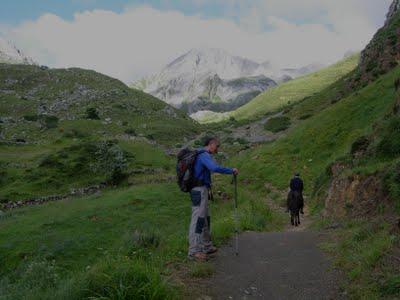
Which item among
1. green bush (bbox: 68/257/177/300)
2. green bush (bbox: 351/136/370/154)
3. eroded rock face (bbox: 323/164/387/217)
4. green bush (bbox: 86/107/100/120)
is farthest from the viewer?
green bush (bbox: 86/107/100/120)

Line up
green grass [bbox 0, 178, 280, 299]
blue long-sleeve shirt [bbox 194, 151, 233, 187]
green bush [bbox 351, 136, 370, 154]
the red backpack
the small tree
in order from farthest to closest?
the small tree
green bush [bbox 351, 136, 370, 154]
the red backpack
blue long-sleeve shirt [bbox 194, 151, 233, 187]
green grass [bbox 0, 178, 280, 299]

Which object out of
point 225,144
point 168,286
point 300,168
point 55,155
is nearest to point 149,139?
point 225,144

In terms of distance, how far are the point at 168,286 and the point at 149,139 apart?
69853mm

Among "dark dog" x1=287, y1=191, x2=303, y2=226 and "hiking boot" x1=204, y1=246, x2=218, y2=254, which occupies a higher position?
"hiking boot" x1=204, y1=246, x2=218, y2=254

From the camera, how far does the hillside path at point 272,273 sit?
8445mm

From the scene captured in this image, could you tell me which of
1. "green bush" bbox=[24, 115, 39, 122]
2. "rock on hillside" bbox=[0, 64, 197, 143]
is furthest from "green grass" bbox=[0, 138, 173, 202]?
"green bush" bbox=[24, 115, 39, 122]

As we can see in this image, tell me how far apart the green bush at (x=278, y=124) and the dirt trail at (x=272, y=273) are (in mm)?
56714

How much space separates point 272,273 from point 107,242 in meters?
15.9

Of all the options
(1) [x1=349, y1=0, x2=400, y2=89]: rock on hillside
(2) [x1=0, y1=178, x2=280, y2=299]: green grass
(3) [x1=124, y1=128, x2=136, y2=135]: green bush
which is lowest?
(2) [x1=0, y1=178, x2=280, y2=299]: green grass

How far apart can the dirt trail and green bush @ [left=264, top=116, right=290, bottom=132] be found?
56714 millimetres

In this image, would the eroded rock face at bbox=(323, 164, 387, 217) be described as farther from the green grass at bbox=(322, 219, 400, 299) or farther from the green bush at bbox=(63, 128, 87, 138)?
the green bush at bbox=(63, 128, 87, 138)

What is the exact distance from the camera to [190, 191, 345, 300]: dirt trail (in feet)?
27.7

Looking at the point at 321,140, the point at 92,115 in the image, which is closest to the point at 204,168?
the point at 321,140

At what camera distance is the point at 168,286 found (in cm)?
758
